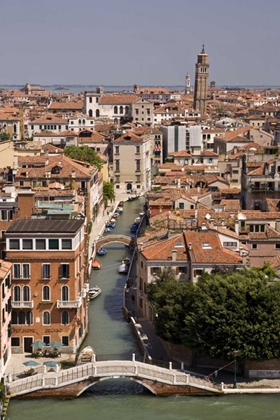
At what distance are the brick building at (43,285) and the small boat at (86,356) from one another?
0.83 feet

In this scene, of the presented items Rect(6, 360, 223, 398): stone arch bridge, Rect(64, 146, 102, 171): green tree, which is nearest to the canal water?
Rect(6, 360, 223, 398): stone arch bridge

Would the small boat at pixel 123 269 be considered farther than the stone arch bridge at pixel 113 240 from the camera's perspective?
No

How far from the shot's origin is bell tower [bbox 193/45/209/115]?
3122 inches

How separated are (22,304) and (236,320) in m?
4.58

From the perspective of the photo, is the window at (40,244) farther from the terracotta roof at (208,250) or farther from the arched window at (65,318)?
the terracotta roof at (208,250)

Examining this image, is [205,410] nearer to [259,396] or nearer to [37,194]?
[259,396]

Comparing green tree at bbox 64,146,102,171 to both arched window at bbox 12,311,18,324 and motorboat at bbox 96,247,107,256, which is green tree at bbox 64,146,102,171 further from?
arched window at bbox 12,311,18,324

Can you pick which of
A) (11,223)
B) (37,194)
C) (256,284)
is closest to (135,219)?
(37,194)

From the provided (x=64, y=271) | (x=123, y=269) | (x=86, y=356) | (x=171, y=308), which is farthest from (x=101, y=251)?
(x=171, y=308)

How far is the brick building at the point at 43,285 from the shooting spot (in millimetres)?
18219

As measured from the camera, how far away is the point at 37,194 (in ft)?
87.2

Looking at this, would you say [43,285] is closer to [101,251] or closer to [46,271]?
[46,271]

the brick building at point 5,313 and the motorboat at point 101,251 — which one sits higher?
the brick building at point 5,313

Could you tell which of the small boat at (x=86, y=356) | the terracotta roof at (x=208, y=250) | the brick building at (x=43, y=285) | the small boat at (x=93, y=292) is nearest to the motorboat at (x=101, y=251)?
the small boat at (x=93, y=292)
